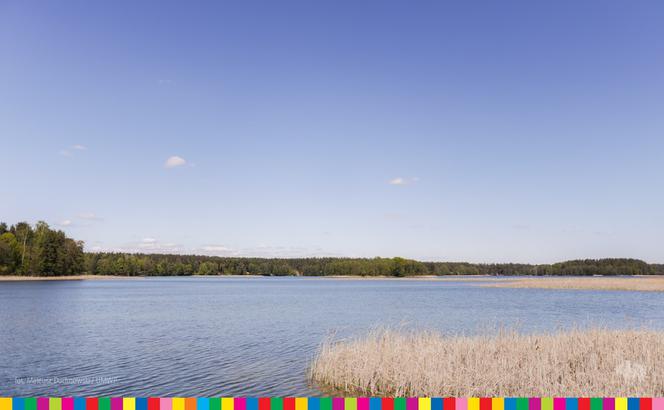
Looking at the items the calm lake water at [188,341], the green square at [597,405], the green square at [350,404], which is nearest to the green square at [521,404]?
the green square at [597,405]

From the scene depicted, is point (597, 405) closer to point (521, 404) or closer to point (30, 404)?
point (521, 404)

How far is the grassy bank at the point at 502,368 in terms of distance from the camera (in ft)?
44.8

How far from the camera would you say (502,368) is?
1502 cm

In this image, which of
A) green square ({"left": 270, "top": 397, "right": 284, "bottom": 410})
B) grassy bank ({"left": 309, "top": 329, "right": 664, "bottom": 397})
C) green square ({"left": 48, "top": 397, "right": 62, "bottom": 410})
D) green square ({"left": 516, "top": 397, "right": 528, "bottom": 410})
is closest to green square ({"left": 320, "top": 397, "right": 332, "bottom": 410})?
green square ({"left": 270, "top": 397, "right": 284, "bottom": 410})

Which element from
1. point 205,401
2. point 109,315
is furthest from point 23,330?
point 205,401

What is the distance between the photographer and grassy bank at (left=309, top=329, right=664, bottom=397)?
44.8ft

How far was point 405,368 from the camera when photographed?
15398 millimetres

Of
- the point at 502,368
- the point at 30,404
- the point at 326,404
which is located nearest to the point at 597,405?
the point at 326,404

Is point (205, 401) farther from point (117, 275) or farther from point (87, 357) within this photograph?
point (117, 275)

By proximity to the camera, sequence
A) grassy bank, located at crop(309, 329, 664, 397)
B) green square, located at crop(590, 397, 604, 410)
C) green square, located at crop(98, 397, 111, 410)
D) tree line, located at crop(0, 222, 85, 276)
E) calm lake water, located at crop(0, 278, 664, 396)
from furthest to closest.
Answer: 1. tree line, located at crop(0, 222, 85, 276)
2. calm lake water, located at crop(0, 278, 664, 396)
3. grassy bank, located at crop(309, 329, 664, 397)
4. green square, located at crop(590, 397, 604, 410)
5. green square, located at crop(98, 397, 111, 410)

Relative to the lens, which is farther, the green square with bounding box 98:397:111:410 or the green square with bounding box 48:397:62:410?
the green square with bounding box 98:397:111:410

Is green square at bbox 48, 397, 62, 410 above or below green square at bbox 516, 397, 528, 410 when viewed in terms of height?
above

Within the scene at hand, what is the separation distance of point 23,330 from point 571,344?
30094mm

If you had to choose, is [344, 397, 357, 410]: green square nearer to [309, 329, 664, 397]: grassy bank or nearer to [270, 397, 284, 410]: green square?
[270, 397, 284, 410]: green square
